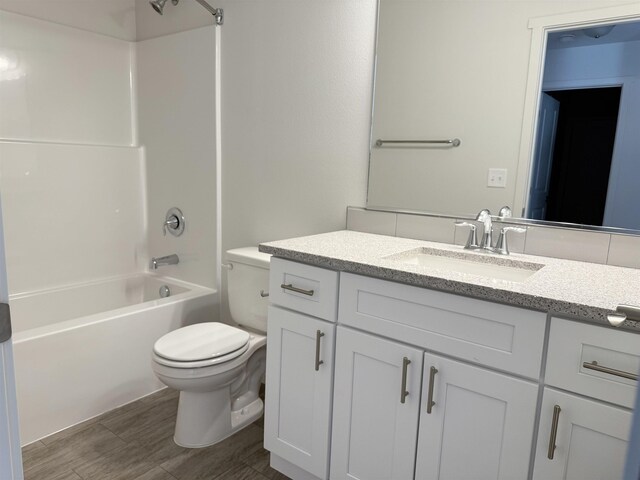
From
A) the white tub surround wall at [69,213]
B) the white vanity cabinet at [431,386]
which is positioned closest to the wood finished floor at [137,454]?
the white vanity cabinet at [431,386]

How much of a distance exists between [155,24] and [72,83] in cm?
58

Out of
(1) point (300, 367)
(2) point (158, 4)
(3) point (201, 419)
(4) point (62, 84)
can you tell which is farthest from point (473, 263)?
(4) point (62, 84)

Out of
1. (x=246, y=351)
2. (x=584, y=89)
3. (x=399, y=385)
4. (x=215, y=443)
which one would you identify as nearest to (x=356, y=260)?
(x=399, y=385)

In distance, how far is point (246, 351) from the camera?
6.36ft

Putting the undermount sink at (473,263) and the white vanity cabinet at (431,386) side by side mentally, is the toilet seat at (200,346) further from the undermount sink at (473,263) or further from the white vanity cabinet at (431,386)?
the undermount sink at (473,263)

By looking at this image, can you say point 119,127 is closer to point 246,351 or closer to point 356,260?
point 246,351

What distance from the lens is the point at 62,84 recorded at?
8.40 ft

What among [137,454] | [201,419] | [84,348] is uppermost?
[84,348]

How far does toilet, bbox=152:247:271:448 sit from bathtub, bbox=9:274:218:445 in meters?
0.36

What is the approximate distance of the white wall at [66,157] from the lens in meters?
2.40

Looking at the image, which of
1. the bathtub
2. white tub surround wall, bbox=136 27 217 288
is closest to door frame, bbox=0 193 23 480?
the bathtub

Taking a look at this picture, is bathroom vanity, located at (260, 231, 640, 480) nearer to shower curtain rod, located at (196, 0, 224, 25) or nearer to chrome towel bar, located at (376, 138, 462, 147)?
chrome towel bar, located at (376, 138, 462, 147)

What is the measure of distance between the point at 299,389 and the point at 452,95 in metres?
1.20

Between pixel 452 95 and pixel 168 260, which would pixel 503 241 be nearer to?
pixel 452 95
